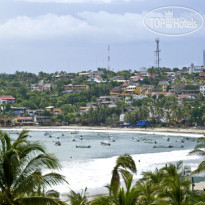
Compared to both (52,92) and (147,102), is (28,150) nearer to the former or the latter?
(147,102)

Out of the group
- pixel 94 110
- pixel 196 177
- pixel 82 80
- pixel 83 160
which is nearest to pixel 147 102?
pixel 94 110

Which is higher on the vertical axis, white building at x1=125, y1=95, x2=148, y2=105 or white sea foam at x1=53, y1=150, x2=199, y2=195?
white building at x1=125, y1=95, x2=148, y2=105

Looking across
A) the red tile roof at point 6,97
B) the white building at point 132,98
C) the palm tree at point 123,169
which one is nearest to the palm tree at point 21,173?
the palm tree at point 123,169

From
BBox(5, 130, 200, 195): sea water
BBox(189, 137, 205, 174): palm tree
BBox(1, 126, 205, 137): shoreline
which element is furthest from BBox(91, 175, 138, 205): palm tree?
BBox(1, 126, 205, 137): shoreline

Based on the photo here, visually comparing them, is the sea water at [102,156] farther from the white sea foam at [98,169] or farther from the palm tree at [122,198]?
the palm tree at [122,198]

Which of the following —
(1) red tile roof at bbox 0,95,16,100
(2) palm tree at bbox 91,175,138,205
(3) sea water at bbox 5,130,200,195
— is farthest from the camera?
(1) red tile roof at bbox 0,95,16,100

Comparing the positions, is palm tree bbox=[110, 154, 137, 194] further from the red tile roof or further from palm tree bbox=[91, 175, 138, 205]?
the red tile roof

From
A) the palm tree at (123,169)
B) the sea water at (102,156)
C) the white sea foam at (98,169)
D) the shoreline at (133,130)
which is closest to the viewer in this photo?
the palm tree at (123,169)

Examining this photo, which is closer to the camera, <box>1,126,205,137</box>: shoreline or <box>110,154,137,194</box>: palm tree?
<box>110,154,137,194</box>: palm tree

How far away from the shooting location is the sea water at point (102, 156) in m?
44.1

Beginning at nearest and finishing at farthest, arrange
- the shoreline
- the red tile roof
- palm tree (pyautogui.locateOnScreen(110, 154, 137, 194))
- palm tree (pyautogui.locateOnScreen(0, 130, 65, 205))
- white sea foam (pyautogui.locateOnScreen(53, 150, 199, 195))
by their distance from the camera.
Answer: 1. palm tree (pyautogui.locateOnScreen(0, 130, 65, 205))
2. palm tree (pyautogui.locateOnScreen(110, 154, 137, 194))
3. white sea foam (pyautogui.locateOnScreen(53, 150, 199, 195))
4. the shoreline
5. the red tile roof

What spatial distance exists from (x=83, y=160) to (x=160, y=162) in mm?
9549

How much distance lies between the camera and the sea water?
44094 millimetres

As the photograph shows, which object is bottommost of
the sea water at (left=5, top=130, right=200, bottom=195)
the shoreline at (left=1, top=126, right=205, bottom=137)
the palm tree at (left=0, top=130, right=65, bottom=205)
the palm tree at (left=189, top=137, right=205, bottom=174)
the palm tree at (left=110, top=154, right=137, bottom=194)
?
the shoreline at (left=1, top=126, right=205, bottom=137)
